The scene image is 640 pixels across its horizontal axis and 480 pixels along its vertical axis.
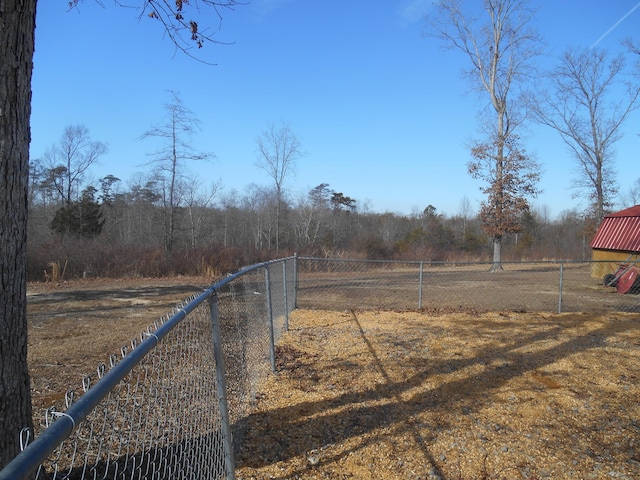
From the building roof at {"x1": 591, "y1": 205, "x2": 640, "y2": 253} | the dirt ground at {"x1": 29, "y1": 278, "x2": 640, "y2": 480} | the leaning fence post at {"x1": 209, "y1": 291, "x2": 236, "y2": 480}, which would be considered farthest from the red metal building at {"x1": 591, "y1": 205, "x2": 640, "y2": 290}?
the leaning fence post at {"x1": 209, "y1": 291, "x2": 236, "y2": 480}

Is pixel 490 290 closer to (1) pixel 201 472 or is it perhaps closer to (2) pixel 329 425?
(2) pixel 329 425

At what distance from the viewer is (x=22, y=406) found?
84.0 inches

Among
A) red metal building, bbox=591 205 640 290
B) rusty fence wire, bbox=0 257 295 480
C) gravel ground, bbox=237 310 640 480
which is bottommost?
gravel ground, bbox=237 310 640 480

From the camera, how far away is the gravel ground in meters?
3.20

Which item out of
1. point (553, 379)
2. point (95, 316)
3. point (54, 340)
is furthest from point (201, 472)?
point (95, 316)

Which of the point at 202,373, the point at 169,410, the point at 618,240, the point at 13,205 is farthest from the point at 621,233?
the point at 13,205

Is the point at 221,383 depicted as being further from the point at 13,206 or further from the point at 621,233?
the point at 621,233

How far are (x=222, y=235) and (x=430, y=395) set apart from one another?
145 ft

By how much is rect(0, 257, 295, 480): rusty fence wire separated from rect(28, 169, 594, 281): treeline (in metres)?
15.0

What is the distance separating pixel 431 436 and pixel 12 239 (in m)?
3.47

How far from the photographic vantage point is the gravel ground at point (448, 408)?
3.20 m

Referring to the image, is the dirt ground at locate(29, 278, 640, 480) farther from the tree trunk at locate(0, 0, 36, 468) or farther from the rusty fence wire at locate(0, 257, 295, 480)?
the tree trunk at locate(0, 0, 36, 468)

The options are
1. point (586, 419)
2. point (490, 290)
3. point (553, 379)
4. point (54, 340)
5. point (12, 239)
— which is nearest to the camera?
point (12, 239)

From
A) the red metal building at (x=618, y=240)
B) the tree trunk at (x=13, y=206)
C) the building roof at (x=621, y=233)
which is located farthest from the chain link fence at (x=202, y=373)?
the building roof at (x=621, y=233)
